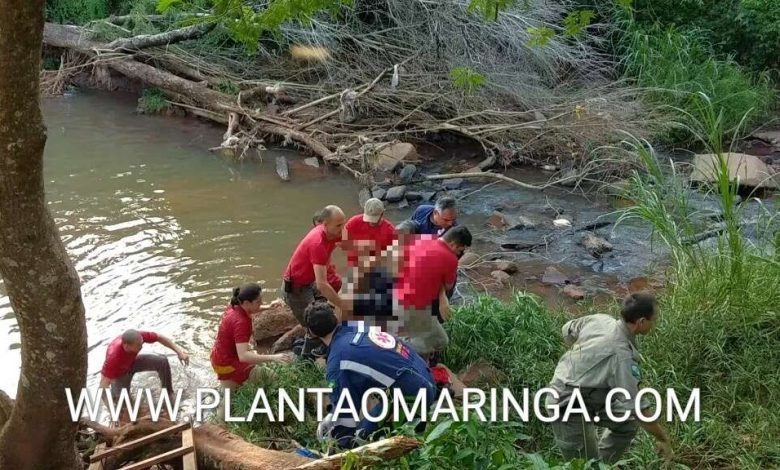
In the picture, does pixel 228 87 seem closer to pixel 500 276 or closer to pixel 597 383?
pixel 500 276

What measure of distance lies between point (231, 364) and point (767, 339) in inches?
143

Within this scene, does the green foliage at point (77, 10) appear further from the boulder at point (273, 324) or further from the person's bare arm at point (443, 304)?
the person's bare arm at point (443, 304)

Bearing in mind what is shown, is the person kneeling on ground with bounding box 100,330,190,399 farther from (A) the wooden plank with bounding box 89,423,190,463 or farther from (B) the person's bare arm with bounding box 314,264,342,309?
(B) the person's bare arm with bounding box 314,264,342,309

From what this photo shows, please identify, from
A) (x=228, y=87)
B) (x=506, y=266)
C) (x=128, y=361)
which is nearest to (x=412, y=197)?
(x=506, y=266)

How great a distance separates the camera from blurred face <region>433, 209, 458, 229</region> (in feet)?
19.2

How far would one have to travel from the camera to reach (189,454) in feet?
12.7

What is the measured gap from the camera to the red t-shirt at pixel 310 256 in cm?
546

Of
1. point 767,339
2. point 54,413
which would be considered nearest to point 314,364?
point 54,413

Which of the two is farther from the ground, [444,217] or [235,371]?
[444,217]

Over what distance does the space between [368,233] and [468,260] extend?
8.53 ft

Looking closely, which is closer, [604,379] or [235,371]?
[604,379]

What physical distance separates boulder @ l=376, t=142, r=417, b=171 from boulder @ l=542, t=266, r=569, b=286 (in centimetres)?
375

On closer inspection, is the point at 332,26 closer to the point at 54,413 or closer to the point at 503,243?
the point at 503,243

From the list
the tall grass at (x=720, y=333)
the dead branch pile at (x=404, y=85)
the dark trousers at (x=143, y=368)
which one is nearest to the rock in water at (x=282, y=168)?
the dead branch pile at (x=404, y=85)
